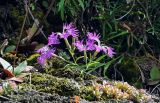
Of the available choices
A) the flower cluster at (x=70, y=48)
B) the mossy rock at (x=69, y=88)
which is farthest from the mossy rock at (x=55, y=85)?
the flower cluster at (x=70, y=48)

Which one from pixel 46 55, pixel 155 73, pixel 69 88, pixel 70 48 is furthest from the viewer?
pixel 155 73

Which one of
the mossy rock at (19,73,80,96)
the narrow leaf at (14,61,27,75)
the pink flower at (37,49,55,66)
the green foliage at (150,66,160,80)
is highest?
the pink flower at (37,49,55,66)

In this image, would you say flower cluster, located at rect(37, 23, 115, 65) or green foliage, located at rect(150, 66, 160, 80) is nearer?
flower cluster, located at rect(37, 23, 115, 65)

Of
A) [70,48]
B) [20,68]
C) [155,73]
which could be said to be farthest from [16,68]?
[155,73]

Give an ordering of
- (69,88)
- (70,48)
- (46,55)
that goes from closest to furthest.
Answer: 1. (69,88)
2. (46,55)
3. (70,48)

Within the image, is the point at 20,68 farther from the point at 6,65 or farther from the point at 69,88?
the point at 69,88

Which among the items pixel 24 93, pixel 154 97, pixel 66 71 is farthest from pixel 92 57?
pixel 24 93

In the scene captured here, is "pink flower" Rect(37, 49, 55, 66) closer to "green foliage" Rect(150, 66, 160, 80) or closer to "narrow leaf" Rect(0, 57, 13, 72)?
"narrow leaf" Rect(0, 57, 13, 72)

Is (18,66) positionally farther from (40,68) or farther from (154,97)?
(154,97)

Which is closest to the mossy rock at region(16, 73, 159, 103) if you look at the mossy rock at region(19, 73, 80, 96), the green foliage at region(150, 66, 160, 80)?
the mossy rock at region(19, 73, 80, 96)

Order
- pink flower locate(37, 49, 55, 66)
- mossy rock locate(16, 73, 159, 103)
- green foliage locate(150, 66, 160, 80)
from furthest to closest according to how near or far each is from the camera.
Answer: green foliage locate(150, 66, 160, 80) < pink flower locate(37, 49, 55, 66) < mossy rock locate(16, 73, 159, 103)

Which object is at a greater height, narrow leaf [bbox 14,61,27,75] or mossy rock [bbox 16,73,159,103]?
narrow leaf [bbox 14,61,27,75]
